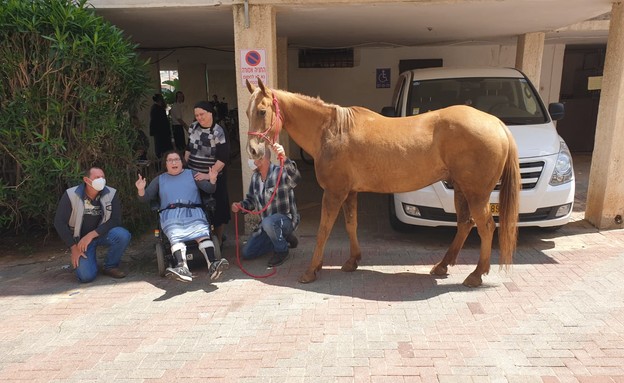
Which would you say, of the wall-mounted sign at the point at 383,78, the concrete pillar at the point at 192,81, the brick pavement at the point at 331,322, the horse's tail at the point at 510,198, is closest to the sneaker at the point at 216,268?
the brick pavement at the point at 331,322

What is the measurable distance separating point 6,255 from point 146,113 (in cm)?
629

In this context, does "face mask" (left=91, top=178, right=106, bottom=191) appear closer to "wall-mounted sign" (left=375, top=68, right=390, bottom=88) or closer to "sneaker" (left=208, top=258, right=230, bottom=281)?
"sneaker" (left=208, top=258, right=230, bottom=281)

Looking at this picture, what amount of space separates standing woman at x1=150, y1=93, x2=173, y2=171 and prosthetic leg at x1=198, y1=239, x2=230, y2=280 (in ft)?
18.2

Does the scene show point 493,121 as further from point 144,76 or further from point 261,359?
point 144,76

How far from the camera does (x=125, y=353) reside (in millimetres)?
3324

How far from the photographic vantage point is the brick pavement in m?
3.07

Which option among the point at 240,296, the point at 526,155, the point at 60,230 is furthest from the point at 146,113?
the point at 526,155

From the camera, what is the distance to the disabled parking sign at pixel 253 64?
534 centimetres

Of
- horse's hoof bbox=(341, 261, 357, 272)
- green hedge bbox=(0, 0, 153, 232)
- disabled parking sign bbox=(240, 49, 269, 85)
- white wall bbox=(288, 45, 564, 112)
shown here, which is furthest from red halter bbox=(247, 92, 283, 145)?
white wall bbox=(288, 45, 564, 112)

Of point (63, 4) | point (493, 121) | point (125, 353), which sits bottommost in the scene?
point (125, 353)

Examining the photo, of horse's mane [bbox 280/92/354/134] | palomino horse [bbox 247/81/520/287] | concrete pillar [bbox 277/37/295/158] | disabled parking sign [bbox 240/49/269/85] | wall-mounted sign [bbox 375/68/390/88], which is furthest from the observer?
wall-mounted sign [bbox 375/68/390/88]

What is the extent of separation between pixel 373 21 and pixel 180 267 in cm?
463

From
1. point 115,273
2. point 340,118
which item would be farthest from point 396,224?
point 115,273

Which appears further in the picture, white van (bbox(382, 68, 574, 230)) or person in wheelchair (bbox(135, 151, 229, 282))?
white van (bbox(382, 68, 574, 230))
